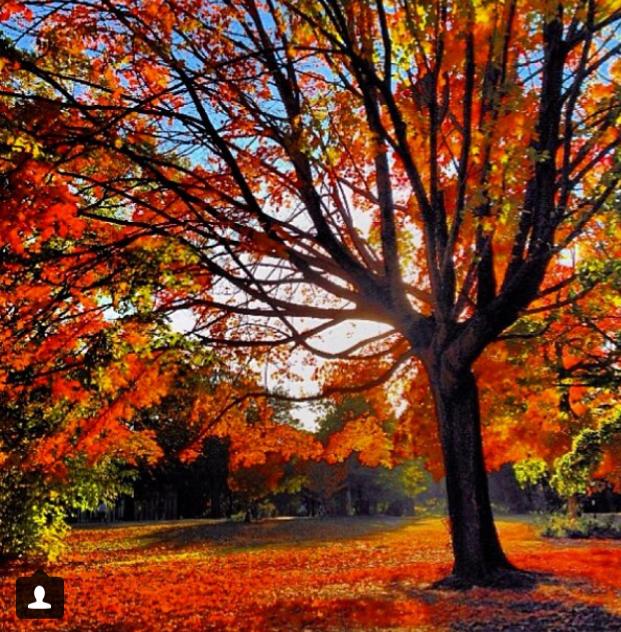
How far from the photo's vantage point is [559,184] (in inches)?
354

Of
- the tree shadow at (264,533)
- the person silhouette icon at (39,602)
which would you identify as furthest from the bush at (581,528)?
the person silhouette icon at (39,602)

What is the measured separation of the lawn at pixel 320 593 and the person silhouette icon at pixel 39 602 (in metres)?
3.37

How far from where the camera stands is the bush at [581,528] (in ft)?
79.6

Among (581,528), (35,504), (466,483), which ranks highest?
(466,483)

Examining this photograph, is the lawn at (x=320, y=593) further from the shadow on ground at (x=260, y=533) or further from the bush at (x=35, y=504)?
the shadow on ground at (x=260, y=533)

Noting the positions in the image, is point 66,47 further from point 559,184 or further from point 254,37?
point 559,184

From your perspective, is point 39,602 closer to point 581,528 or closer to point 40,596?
point 40,596

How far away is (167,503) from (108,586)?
147ft

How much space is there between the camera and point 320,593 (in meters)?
11.5

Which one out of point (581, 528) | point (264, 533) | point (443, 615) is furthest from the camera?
point (264, 533)

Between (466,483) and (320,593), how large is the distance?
3131 mm

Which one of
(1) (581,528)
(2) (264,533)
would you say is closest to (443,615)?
(1) (581,528)

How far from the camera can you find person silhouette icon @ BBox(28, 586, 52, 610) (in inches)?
229

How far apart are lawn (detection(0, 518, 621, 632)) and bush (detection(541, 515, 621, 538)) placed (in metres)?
1.85
